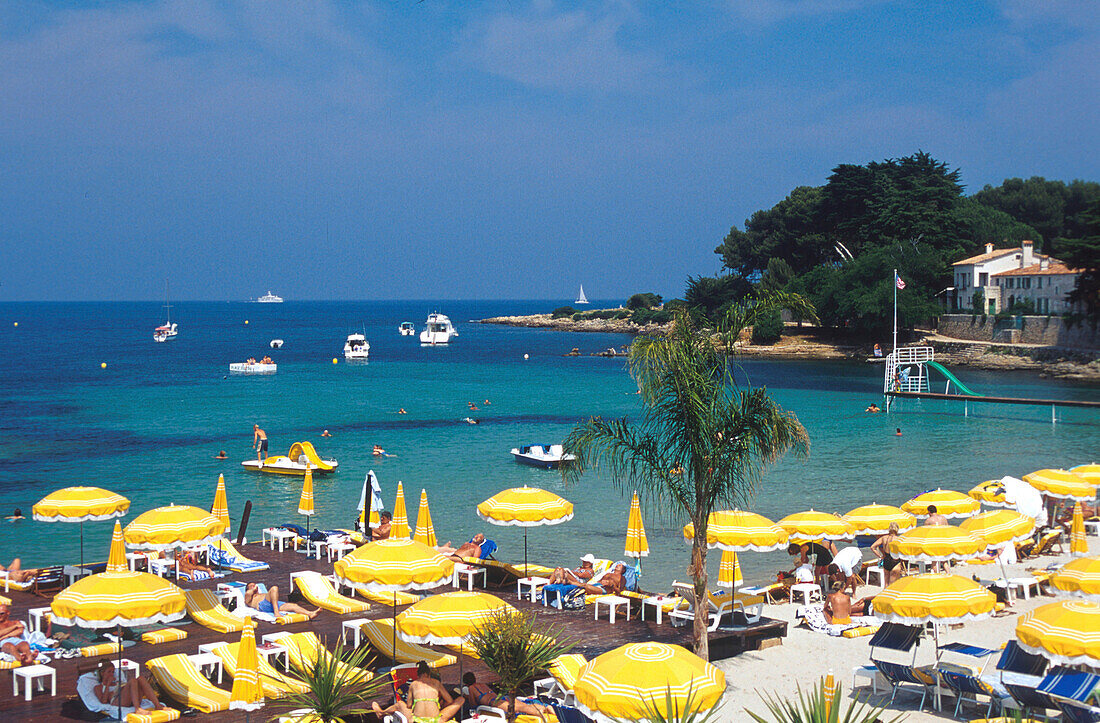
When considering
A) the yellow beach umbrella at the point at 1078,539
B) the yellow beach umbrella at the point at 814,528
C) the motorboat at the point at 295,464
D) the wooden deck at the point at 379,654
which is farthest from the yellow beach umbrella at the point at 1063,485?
the motorboat at the point at 295,464

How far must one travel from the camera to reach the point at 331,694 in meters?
9.49

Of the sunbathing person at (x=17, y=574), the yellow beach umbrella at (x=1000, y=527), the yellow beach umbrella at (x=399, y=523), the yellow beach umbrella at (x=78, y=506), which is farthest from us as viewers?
the yellow beach umbrella at (x=399, y=523)

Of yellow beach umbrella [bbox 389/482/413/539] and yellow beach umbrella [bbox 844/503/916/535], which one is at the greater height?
yellow beach umbrella [bbox 389/482/413/539]

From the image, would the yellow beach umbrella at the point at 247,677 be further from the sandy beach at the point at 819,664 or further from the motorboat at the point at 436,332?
the motorboat at the point at 436,332

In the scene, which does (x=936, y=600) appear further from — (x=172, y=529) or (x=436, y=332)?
(x=436, y=332)

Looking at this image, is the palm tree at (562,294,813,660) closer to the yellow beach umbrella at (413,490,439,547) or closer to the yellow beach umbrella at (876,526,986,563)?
the yellow beach umbrella at (876,526,986,563)

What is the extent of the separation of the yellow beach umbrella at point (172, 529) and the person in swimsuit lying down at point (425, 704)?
228 inches

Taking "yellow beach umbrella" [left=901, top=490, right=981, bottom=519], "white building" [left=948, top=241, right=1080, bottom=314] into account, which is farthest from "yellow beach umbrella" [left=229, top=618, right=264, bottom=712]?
"white building" [left=948, top=241, right=1080, bottom=314]

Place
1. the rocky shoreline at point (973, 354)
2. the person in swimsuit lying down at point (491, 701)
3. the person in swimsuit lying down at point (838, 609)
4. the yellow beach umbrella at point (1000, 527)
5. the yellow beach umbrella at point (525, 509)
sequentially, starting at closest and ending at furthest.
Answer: the person in swimsuit lying down at point (491, 701)
the person in swimsuit lying down at point (838, 609)
the yellow beach umbrella at point (525, 509)
the yellow beach umbrella at point (1000, 527)
the rocky shoreline at point (973, 354)

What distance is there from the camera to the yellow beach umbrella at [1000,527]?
15859 millimetres

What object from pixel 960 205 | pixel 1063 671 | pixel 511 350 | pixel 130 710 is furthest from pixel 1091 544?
pixel 511 350

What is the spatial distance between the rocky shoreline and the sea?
284 centimetres

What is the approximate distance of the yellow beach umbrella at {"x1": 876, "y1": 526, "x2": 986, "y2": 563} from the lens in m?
13.9

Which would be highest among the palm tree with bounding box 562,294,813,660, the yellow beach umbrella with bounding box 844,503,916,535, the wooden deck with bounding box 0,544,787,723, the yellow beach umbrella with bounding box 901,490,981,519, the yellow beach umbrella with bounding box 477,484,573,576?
the palm tree with bounding box 562,294,813,660
